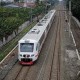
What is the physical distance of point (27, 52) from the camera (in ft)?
101

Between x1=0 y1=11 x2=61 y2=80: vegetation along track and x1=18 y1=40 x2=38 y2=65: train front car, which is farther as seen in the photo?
x1=18 y1=40 x2=38 y2=65: train front car

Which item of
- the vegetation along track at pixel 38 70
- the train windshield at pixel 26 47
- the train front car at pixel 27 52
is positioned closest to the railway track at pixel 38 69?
the vegetation along track at pixel 38 70

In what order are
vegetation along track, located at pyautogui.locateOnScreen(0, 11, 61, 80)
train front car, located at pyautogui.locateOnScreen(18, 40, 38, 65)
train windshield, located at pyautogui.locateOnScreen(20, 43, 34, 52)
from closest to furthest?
vegetation along track, located at pyautogui.locateOnScreen(0, 11, 61, 80), train front car, located at pyautogui.locateOnScreen(18, 40, 38, 65), train windshield, located at pyautogui.locateOnScreen(20, 43, 34, 52)

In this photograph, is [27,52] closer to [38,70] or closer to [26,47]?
[26,47]

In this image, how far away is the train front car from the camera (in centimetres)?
3075

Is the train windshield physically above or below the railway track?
above

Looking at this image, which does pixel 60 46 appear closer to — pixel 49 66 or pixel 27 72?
pixel 49 66

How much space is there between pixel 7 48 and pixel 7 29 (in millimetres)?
3558

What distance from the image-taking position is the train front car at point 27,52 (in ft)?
101

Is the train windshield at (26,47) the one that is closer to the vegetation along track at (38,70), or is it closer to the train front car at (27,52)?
the train front car at (27,52)

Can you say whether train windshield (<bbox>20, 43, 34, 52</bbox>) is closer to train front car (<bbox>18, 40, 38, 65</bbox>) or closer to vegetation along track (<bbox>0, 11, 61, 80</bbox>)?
train front car (<bbox>18, 40, 38, 65</bbox>)

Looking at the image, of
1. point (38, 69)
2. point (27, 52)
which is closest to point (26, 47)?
point (27, 52)

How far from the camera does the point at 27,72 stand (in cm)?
2881

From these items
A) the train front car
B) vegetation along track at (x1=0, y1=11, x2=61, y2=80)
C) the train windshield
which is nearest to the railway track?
vegetation along track at (x1=0, y1=11, x2=61, y2=80)
